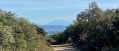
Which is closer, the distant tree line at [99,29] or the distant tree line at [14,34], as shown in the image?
the distant tree line at [14,34]

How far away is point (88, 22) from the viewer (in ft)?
78.6

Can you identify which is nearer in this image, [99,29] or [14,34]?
[14,34]

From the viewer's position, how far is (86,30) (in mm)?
25859

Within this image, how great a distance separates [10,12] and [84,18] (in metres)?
13.6

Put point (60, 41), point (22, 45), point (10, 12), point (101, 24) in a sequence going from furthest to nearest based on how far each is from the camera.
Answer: point (60, 41) < point (101, 24) < point (10, 12) < point (22, 45)

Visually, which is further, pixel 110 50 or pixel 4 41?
pixel 110 50

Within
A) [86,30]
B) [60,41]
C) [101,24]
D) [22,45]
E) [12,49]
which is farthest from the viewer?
[60,41]

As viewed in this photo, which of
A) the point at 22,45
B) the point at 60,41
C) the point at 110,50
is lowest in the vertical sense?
the point at 60,41

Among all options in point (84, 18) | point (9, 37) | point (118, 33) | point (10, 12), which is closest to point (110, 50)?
point (118, 33)

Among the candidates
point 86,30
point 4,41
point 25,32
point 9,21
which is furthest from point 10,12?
point 86,30

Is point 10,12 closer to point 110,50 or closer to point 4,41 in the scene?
point 4,41

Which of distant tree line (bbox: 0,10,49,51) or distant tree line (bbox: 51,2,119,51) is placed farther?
distant tree line (bbox: 51,2,119,51)

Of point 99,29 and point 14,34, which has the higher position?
point 14,34

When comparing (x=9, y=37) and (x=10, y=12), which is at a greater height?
(x=10, y=12)
